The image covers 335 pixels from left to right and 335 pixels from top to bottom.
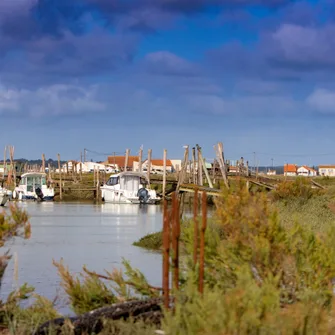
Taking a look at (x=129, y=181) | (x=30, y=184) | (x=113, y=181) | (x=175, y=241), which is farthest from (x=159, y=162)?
(x=175, y=241)

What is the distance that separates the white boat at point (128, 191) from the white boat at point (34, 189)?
5847mm

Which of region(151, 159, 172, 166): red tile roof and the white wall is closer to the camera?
region(151, 159, 172, 166): red tile roof

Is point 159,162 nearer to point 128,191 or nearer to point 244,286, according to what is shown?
point 128,191

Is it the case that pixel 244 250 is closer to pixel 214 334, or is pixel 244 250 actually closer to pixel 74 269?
pixel 214 334

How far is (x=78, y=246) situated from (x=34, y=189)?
1870 inches

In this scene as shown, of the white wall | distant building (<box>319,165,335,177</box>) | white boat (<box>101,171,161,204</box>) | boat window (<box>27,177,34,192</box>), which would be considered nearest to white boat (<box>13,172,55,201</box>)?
boat window (<box>27,177,34,192</box>)

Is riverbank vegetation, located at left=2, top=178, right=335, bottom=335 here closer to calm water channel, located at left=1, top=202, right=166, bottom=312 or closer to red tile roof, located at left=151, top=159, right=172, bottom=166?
calm water channel, located at left=1, top=202, right=166, bottom=312

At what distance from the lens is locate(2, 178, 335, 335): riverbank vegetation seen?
25.7ft

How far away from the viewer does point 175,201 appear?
1020 cm

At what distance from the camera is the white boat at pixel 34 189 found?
7575 centimetres

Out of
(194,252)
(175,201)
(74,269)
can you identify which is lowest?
(74,269)

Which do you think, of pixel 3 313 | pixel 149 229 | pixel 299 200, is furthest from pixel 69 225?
pixel 3 313

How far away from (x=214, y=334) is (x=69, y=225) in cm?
3601

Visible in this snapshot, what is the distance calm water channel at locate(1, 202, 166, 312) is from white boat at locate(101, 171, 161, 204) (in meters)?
13.7
